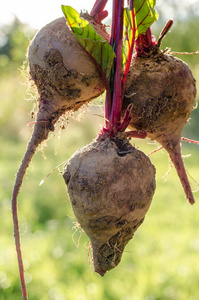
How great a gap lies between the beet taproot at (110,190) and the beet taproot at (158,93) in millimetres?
86

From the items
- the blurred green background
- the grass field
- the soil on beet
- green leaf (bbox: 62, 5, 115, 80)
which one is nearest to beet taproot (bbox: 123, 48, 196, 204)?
the soil on beet

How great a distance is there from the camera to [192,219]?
572 centimetres

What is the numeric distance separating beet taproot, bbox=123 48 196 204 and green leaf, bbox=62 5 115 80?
0.12 meters

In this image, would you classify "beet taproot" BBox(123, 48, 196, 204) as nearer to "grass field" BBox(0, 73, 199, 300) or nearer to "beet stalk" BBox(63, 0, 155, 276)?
"beet stalk" BBox(63, 0, 155, 276)

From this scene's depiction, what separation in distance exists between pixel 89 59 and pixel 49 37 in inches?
4.6

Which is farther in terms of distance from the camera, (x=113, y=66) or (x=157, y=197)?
(x=157, y=197)

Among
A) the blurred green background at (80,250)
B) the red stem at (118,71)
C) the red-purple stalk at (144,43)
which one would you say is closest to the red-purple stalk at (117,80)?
the red stem at (118,71)

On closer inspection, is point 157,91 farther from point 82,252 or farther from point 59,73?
point 82,252

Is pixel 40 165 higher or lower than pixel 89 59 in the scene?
lower

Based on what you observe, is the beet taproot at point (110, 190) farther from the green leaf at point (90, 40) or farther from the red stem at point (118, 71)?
the green leaf at point (90, 40)

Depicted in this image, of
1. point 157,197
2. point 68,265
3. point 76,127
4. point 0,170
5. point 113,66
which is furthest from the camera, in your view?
point 76,127

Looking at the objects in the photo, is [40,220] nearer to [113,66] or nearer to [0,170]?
[0,170]

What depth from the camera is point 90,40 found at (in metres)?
0.77

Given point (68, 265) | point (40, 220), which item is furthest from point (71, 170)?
point (40, 220)
